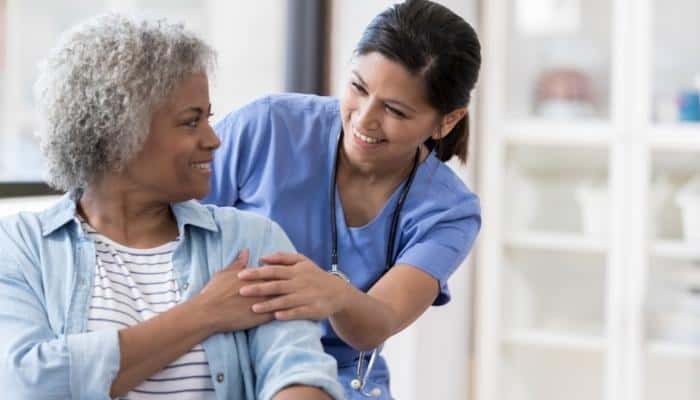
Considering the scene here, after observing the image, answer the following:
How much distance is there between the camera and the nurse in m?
1.83

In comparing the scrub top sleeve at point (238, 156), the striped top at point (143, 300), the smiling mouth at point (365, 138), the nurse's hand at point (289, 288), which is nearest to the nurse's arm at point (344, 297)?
the nurse's hand at point (289, 288)

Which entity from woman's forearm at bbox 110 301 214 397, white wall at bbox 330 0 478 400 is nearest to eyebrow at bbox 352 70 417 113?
woman's forearm at bbox 110 301 214 397

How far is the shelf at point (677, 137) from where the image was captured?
364cm

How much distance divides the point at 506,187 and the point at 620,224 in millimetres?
435

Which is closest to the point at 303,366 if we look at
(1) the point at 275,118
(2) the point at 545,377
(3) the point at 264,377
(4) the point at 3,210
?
(3) the point at 264,377

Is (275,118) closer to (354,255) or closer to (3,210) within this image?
(354,255)

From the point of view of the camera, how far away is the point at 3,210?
2.28m

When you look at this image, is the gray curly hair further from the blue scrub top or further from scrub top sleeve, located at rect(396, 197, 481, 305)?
scrub top sleeve, located at rect(396, 197, 481, 305)

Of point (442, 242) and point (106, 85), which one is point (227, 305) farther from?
point (442, 242)

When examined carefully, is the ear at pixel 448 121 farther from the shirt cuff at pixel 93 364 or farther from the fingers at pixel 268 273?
the shirt cuff at pixel 93 364

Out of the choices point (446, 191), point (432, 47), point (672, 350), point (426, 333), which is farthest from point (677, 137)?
point (432, 47)

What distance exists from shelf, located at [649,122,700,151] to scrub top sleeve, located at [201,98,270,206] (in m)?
2.06

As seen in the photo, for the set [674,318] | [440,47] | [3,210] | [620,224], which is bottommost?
[674,318]

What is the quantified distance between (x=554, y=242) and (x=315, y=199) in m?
2.05
